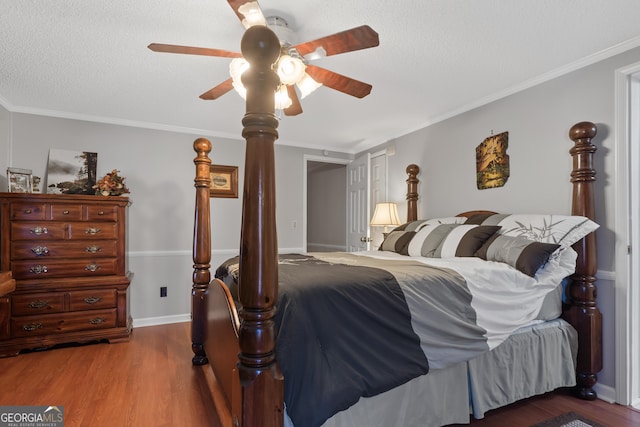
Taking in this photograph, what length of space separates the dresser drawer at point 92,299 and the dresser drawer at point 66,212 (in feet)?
2.26

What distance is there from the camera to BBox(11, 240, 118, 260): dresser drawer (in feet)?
9.63

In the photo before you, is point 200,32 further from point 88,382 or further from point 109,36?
point 88,382

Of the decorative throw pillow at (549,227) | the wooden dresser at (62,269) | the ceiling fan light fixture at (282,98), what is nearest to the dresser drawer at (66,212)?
the wooden dresser at (62,269)

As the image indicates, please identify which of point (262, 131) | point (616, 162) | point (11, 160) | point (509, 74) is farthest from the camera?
point (11, 160)

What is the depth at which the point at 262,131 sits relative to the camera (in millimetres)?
1031

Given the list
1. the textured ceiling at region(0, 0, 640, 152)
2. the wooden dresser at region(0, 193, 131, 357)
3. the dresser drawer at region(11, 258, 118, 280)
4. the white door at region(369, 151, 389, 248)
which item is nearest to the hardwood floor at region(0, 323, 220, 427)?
the wooden dresser at region(0, 193, 131, 357)

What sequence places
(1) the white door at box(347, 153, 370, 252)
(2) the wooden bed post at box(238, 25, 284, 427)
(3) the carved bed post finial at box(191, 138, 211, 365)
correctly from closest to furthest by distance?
(2) the wooden bed post at box(238, 25, 284, 427) → (3) the carved bed post finial at box(191, 138, 211, 365) → (1) the white door at box(347, 153, 370, 252)

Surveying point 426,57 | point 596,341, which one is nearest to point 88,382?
point 426,57

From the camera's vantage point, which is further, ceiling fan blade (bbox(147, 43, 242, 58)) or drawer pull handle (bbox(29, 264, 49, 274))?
drawer pull handle (bbox(29, 264, 49, 274))

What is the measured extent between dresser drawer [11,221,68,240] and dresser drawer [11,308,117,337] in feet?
2.30

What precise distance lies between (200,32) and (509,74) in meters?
2.23

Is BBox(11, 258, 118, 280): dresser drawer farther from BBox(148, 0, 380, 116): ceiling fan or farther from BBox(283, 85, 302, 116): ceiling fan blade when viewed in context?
BBox(283, 85, 302, 116): ceiling fan blade

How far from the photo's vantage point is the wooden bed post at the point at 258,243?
102cm

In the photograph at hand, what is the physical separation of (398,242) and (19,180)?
3.58m
